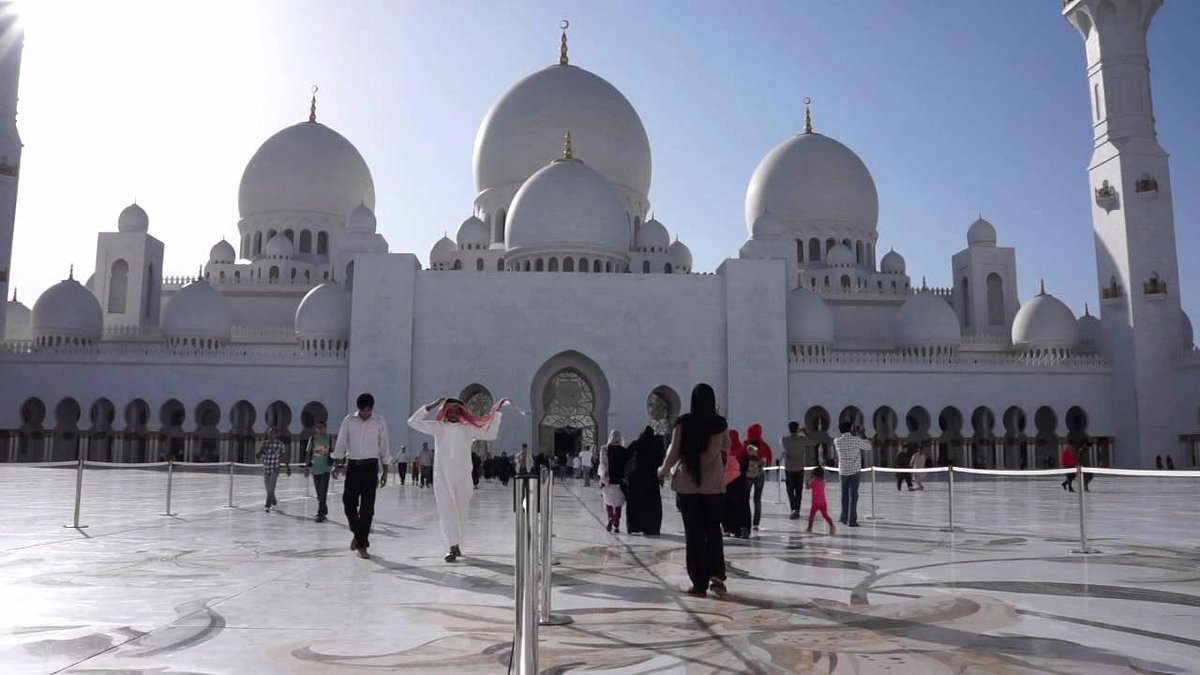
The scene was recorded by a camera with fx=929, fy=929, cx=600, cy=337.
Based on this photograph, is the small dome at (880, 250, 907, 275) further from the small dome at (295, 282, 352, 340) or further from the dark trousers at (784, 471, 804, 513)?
the dark trousers at (784, 471, 804, 513)

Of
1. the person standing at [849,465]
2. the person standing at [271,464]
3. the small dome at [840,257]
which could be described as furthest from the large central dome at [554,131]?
the person standing at [849,465]

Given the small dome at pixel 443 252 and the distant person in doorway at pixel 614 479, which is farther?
the small dome at pixel 443 252

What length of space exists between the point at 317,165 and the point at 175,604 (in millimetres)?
33902

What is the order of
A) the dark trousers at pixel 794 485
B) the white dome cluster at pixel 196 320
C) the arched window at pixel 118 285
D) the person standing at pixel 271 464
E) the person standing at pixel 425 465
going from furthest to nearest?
the arched window at pixel 118 285 → the white dome cluster at pixel 196 320 → the person standing at pixel 425 465 → the person standing at pixel 271 464 → the dark trousers at pixel 794 485

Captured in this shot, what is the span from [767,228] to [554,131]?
8173 millimetres

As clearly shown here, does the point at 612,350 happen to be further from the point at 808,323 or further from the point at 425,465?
the point at 425,465

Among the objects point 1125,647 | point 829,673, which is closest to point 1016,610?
point 1125,647

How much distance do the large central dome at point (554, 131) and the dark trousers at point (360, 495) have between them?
26.5 meters

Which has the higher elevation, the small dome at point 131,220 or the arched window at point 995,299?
the small dome at point 131,220

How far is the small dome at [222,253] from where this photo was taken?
35.0 metres

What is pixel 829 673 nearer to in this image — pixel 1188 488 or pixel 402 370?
pixel 1188 488

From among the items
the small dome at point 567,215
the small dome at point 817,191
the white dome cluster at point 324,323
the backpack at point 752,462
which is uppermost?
the small dome at point 817,191

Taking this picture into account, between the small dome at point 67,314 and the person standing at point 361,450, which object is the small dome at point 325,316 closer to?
the small dome at point 67,314

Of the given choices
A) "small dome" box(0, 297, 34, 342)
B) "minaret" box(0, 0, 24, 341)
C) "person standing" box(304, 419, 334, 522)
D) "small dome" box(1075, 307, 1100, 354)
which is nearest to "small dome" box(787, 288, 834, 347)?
"small dome" box(1075, 307, 1100, 354)
